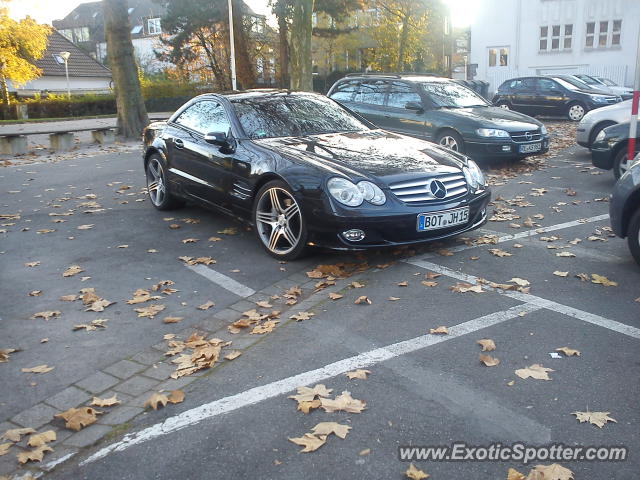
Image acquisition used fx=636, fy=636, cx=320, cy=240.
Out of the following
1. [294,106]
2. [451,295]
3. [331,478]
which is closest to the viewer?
[331,478]

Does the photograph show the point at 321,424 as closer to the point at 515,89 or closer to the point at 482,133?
the point at 482,133

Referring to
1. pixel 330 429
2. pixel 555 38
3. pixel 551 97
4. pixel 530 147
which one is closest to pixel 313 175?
pixel 330 429

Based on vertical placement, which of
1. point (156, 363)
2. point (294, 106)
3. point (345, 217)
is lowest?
point (156, 363)

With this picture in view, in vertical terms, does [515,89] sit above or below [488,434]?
above

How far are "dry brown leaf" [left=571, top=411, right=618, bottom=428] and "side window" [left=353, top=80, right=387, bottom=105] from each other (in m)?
9.92

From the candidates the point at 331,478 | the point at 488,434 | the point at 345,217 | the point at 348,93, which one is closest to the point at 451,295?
the point at 345,217

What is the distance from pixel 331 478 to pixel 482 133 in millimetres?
9240

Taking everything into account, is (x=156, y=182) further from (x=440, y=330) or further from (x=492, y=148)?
(x=492, y=148)

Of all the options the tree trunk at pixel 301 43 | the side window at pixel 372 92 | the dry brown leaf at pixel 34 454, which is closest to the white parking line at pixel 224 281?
the dry brown leaf at pixel 34 454

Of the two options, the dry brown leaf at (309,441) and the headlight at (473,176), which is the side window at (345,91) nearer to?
the headlight at (473,176)

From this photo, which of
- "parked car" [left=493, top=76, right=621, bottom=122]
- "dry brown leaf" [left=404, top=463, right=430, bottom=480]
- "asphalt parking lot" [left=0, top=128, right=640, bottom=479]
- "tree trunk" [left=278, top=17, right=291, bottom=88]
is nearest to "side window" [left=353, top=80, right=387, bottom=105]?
"asphalt parking lot" [left=0, top=128, right=640, bottom=479]

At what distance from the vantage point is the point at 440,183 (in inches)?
236

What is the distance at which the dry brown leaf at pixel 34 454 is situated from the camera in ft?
10.2

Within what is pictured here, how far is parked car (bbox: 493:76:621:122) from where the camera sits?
2094cm
